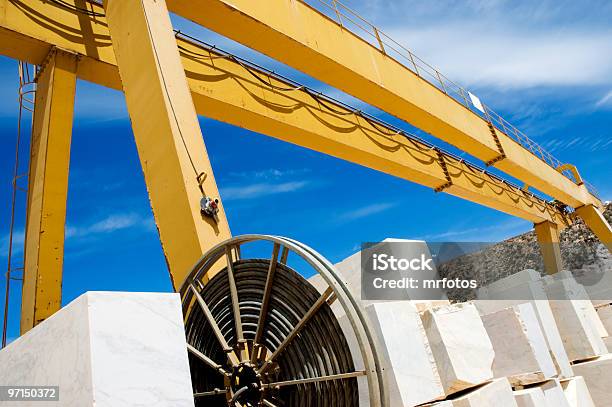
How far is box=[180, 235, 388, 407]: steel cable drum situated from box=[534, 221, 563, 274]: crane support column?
14663 mm

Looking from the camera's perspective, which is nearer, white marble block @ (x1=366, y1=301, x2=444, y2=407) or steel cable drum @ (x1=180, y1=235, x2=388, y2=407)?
steel cable drum @ (x1=180, y1=235, x2=388, y2=407)

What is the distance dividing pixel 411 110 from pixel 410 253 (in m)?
8.90

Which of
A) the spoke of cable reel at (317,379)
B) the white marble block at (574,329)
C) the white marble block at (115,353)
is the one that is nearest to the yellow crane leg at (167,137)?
the spoke of cable reel at (317,379)

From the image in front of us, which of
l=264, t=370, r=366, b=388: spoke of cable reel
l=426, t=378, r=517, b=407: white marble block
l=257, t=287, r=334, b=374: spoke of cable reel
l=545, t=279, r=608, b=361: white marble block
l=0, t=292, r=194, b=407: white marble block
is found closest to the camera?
l=0, t=292, r=194, b=407: white marble block

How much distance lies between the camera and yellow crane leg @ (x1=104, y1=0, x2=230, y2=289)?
3709mm

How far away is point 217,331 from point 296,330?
22.5 inches

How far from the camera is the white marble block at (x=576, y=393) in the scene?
5328mm

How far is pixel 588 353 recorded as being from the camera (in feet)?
22.4

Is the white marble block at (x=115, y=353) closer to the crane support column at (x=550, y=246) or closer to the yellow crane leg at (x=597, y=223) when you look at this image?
the crane support column at (x=550, y=246)

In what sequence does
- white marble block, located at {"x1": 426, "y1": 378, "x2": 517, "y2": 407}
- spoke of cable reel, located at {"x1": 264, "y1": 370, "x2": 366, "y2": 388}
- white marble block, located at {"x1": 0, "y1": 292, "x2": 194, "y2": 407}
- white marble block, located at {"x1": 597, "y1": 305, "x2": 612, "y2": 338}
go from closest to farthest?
white marble block, located at {"x1": 0, "y1": 292, "x2": 194, "y2": 407}
spoke of cable reel, located at {"x1": 264, "y1": 370, "x2": 366, "y2": 388}
white marble block, located at {"x1": 426, "y1": 378, "x2": 517, "y2": 407}
white marble block, located at {"x1": 597, "y1": 305, "x2": 612, "y2": 338}

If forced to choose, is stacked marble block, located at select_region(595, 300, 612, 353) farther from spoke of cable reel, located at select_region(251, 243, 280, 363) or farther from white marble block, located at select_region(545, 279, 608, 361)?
spoke of cable reel, located at select_region(251, 243, 280, 363)

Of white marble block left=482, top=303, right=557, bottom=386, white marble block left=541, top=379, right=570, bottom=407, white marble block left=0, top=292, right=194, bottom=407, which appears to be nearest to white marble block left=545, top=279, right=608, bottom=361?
white marble block left=482, top=303, right=557, bottom=386

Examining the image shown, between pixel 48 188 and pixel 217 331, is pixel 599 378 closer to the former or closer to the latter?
pixel 217 331

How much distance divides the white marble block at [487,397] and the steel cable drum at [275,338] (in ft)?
4.07
